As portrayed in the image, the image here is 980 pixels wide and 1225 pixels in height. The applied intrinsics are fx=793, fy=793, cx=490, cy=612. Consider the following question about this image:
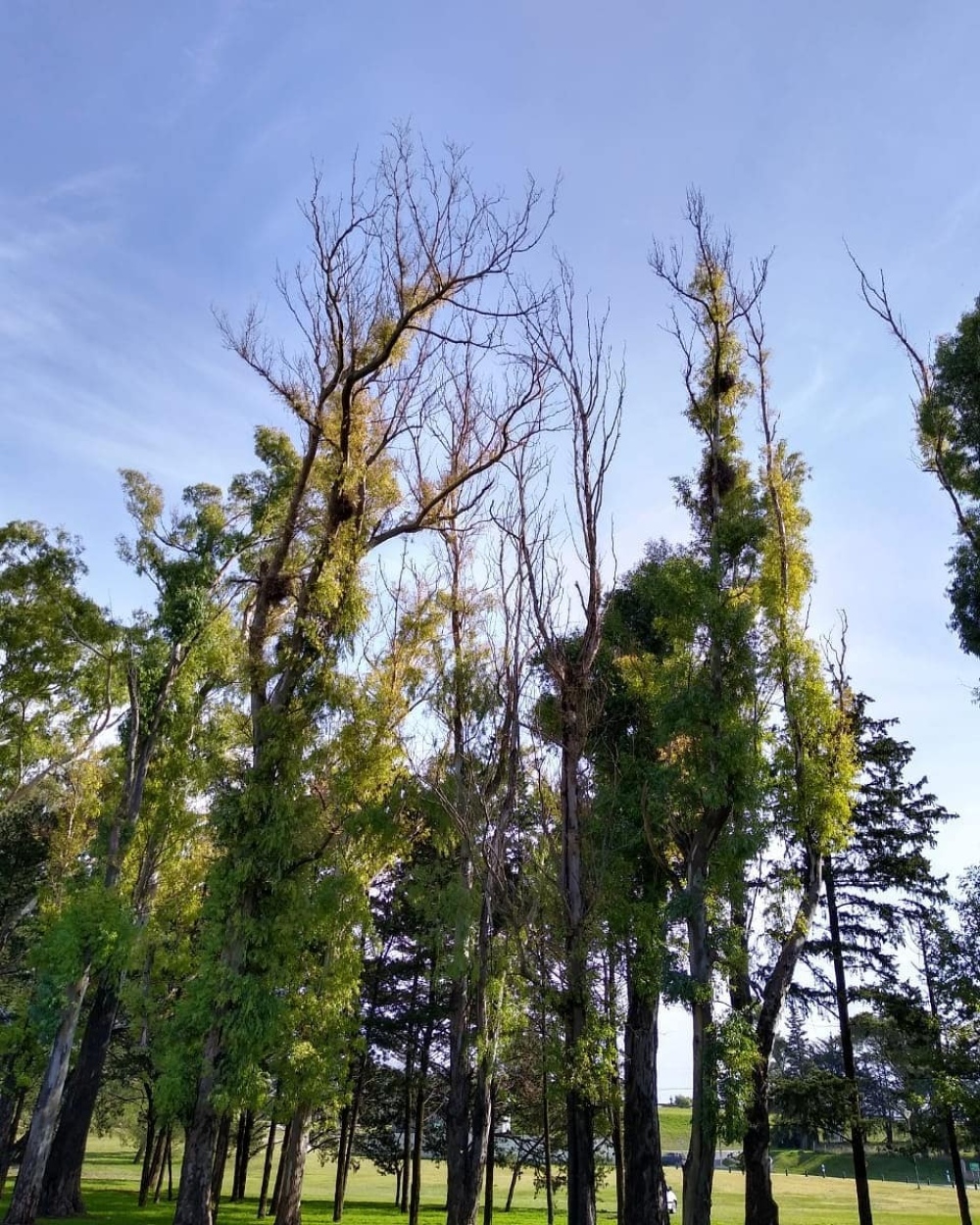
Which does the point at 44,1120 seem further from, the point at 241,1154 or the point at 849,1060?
the point at 241,1154

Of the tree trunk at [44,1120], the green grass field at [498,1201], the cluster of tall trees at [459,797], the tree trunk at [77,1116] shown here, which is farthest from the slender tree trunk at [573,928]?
the green grass field at [498,1201]

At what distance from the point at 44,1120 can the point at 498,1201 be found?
27321 millimetres

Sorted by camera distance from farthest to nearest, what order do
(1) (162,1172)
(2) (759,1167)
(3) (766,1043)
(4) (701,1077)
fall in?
1. (1) (162,1172)
2. (2) (759,1167)
3. (3) (766,1043)
4. (4) (701,1077)

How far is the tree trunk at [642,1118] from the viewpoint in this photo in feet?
47.7

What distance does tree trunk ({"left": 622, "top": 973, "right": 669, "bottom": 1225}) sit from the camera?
572 inches

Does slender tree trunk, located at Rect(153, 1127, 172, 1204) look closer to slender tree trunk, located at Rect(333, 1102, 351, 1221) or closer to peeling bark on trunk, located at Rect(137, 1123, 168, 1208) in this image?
peeling bark on trunk, located at Rect(137, 1123, 168, 1208)

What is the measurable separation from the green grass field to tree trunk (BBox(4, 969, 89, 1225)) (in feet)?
12.2

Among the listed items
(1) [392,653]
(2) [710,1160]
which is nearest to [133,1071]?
(1) [392,653]

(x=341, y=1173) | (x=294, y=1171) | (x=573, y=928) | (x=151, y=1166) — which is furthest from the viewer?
(x=151, y=1166)

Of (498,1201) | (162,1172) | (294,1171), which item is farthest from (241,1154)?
(294,1171)

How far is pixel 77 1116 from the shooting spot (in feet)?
62.1

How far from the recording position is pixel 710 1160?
10773mm

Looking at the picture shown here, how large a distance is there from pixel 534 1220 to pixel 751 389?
26.3 metres

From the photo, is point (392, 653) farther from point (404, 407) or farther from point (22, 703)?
point (22, 703)
